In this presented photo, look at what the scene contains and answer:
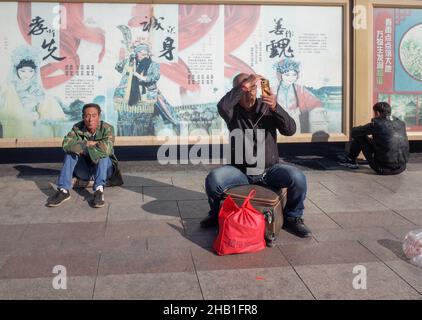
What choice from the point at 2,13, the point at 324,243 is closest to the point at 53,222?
the point at 324,243

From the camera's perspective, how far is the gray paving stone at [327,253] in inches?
163

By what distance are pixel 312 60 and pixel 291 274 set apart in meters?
4.72

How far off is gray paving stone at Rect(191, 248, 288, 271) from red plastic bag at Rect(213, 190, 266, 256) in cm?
6

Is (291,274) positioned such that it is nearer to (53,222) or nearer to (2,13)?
(53,222)

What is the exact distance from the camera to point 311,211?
5.56 meters

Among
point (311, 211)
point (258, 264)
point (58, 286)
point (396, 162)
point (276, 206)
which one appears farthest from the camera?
point (396, 162)

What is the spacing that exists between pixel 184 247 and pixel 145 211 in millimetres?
1200

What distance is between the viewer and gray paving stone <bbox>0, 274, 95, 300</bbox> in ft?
11.5

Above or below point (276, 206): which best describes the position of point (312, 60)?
above

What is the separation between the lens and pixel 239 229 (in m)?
4.16

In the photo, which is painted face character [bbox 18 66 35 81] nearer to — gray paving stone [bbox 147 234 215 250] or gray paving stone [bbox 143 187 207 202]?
gray paving stone [bbox 143 187 207 202]

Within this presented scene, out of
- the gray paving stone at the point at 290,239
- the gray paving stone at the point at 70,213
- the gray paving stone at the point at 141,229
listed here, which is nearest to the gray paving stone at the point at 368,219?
the gray paving stone at the point at 290,239

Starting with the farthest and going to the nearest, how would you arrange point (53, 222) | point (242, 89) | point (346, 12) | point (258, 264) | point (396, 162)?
point (346, 12) < point (396, 162) < point (53, 222) < point (242, 89) < point (258, 264)

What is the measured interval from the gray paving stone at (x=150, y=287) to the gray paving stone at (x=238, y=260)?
23 centimetres
